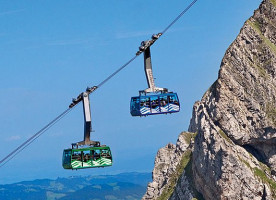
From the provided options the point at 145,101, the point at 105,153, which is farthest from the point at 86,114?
the point at 145,101

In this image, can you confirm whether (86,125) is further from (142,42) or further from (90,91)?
(142,42)

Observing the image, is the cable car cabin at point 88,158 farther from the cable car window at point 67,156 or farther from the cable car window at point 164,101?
the cable car window at point 164,101

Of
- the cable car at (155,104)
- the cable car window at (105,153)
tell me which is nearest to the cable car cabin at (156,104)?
the cable car at (155,104)

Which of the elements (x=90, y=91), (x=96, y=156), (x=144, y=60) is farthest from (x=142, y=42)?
(x=96, y=156)

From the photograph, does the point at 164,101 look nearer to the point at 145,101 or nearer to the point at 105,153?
the point at 145,101

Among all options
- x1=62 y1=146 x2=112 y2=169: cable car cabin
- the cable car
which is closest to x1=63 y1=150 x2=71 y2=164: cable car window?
x1=62 y1=146 x2=112 y2=169: cable car cabin

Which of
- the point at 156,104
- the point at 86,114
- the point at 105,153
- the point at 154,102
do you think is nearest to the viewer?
the point at 86,114
